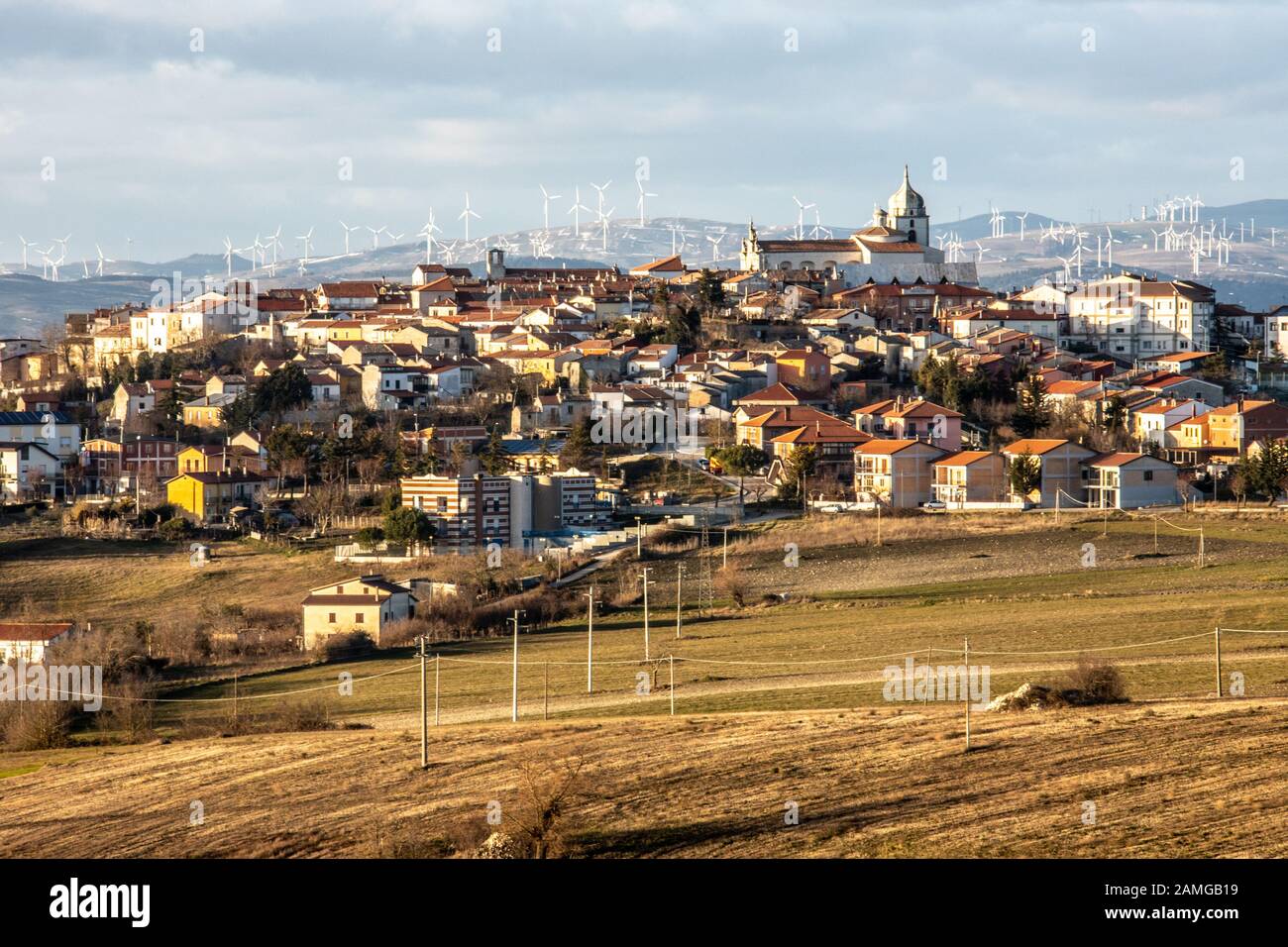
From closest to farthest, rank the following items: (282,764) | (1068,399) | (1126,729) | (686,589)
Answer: (1126,729) → (282,764) → (686,589) → (1068,399)

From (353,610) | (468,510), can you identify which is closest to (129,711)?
(353,610)

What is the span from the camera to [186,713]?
23219mm

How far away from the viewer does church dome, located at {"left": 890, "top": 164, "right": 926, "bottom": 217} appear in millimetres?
73500

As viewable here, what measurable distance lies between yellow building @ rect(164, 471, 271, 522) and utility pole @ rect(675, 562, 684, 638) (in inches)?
438

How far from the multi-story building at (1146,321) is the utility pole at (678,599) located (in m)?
27.3

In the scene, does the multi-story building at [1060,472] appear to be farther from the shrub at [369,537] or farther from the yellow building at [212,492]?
the yellow building at [212,492]

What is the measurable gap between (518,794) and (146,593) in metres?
21.1

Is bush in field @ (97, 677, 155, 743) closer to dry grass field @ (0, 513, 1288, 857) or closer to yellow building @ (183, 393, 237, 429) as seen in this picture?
dry grass field @ (0, 513, 1288, 857)

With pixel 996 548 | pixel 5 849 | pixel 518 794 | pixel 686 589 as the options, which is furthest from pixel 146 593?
pixel 518 794

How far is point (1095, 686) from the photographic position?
725 inches

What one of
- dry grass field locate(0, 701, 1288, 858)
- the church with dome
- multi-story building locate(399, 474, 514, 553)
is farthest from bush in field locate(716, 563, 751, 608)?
the church with dome

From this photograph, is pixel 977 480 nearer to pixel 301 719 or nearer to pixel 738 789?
pixel 301 719

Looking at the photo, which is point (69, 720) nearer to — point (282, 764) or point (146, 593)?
point (282, 764)

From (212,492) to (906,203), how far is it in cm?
4053
